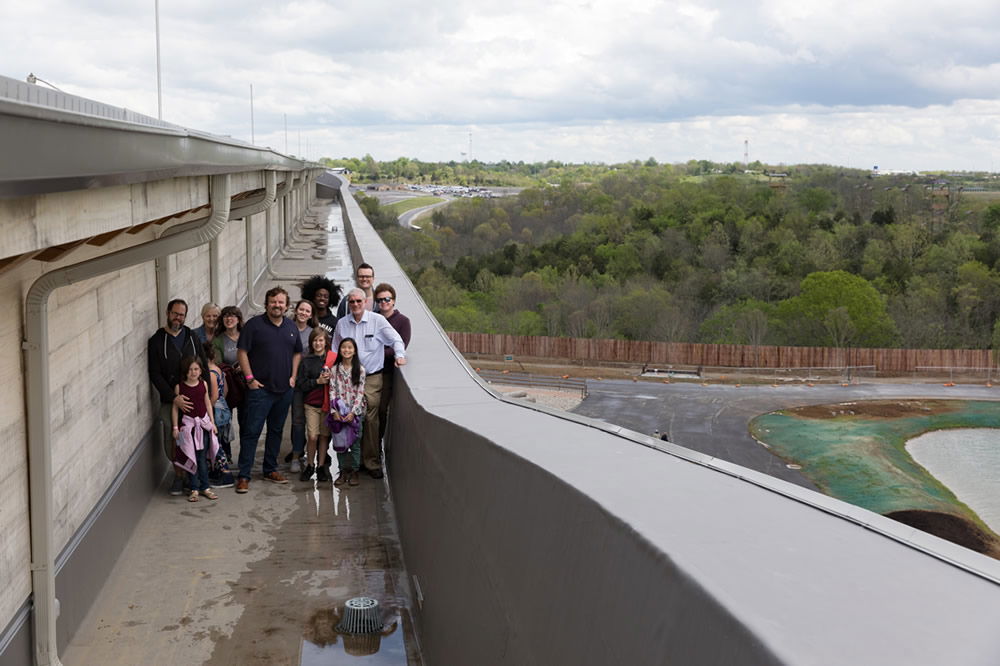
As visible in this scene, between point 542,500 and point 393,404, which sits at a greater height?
point 542,500

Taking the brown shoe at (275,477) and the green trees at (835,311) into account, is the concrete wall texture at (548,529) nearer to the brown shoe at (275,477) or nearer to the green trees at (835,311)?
the brown shoe at (275,477)

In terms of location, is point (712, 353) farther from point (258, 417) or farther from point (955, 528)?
point (258, 417)

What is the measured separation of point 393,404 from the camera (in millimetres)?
7195

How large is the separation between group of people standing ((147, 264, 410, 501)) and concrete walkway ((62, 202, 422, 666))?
0.73 feet

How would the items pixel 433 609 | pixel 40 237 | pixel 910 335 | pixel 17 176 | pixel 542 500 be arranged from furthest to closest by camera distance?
pixel 910 335 < pixel 433 609 < pixel 40 237 < pixel 542 500 < pixel 17 176

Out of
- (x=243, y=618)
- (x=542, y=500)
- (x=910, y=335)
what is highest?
(x=542, y=500)

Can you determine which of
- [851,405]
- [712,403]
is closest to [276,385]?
[851,405]

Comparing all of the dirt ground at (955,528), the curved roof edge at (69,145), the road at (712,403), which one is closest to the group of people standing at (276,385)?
the curved roof edge at (69,145)

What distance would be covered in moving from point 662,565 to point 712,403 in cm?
4692

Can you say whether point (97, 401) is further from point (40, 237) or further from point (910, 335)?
point (910, 335)

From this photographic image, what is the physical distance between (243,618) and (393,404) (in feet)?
6.94

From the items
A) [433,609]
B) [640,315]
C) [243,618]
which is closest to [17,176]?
[433,609]

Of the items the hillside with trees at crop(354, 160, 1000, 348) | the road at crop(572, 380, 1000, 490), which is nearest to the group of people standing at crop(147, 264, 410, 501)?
the road at crop(572, 380, 1000, 490)

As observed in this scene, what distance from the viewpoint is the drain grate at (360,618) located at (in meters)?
5.25
